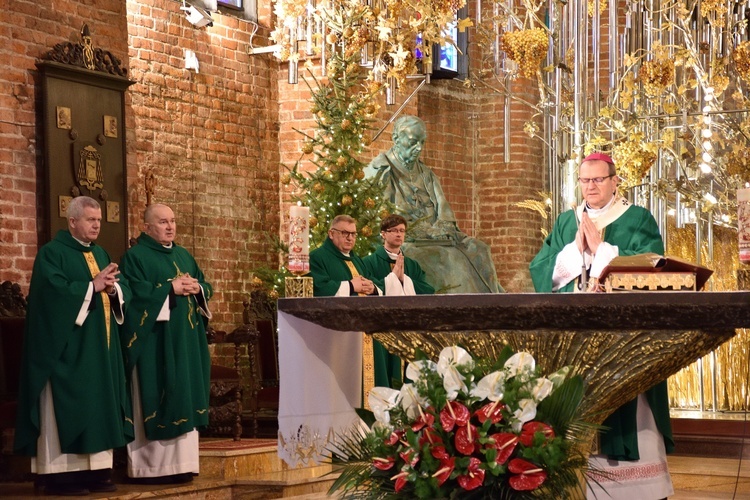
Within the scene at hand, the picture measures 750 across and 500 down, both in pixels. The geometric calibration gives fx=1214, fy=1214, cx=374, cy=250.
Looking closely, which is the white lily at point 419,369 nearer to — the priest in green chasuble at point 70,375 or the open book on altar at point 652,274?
the open book on altar at point 652,274

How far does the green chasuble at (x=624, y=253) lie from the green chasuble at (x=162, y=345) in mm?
2596

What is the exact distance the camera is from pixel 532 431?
3.62 metres

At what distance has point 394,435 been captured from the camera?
3.73 metres

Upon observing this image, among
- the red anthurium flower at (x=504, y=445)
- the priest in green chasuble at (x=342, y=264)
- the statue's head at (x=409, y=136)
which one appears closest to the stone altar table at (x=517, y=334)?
the red anthurium flower at (x=504, y=445)

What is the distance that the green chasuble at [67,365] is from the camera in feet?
22.7

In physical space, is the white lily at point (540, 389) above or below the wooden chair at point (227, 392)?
above

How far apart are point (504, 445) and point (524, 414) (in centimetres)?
13

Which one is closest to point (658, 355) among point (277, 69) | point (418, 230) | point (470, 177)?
point (418, 230)

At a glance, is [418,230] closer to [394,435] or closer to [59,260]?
[59,260]

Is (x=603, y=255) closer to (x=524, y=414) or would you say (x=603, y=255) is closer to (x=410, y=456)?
(x=524, y=414)

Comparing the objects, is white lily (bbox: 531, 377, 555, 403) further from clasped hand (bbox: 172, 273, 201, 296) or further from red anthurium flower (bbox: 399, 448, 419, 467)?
clasped hand (bbox: 172, 273, 201, 296)

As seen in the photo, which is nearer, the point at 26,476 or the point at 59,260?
the point at 59,260

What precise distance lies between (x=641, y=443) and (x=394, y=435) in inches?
85.5

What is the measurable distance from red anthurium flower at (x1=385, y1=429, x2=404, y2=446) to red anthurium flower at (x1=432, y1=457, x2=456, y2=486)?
0.60 ft
